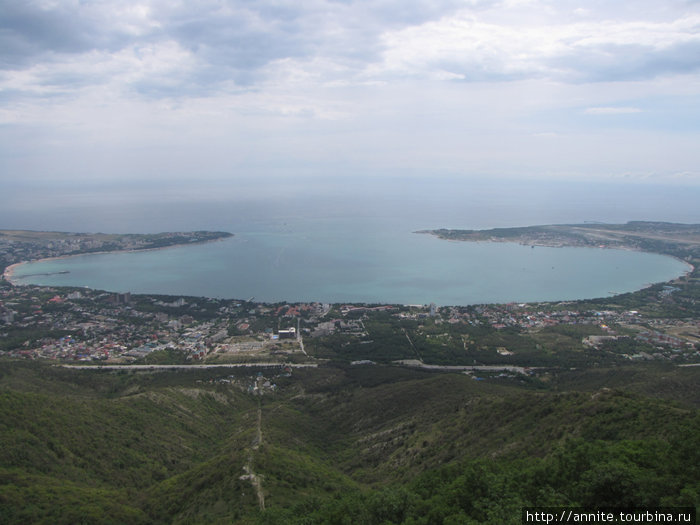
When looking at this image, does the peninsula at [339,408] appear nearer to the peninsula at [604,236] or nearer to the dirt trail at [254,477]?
the dirt trail at [254,477]

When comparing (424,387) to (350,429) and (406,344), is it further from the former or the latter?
(406,344)

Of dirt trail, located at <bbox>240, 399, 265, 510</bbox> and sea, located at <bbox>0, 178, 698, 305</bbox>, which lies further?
sea, located at <bbox>0, 178, 698, 305</bbox>

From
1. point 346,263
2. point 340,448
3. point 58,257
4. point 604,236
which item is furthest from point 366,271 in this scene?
point 604,236

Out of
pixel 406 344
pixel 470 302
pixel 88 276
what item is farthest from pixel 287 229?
pixel 406 344


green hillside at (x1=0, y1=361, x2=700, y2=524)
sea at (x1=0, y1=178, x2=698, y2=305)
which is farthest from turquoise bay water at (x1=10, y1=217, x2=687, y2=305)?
green hillside at (x1=0, y1=361, x2=700, y2=524)

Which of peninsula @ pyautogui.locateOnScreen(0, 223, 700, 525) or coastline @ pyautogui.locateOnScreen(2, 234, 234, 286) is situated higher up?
coastline @ pyautogui.locateOnScreen(2, 234, 234, 286)

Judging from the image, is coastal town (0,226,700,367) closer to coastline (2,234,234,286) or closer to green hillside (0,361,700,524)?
coastline (2,234,234,286)
